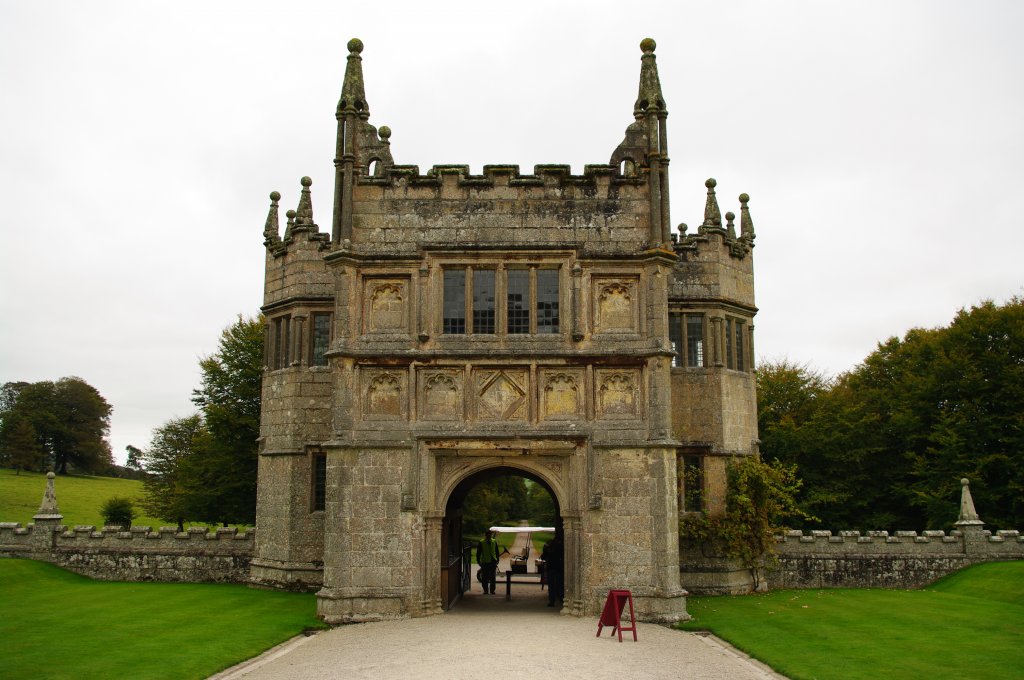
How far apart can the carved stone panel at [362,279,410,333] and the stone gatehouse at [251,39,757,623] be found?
0.11ft

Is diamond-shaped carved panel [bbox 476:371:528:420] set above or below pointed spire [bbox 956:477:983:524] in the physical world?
above

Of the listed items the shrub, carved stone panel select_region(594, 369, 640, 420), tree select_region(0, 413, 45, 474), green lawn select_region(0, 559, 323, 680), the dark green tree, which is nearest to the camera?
green lawn select_region(0, 559, 323, 680)

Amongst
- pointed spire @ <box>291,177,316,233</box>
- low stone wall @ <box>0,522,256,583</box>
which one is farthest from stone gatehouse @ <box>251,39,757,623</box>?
low stone wall @ <box>0,522,256,583</box>

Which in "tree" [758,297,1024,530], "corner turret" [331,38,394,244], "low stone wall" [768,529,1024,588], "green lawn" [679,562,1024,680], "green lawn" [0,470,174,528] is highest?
"corner turret" [331,38,394,244]

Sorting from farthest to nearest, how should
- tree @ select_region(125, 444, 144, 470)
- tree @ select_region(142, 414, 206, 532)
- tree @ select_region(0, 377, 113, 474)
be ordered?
tree @ select_region(125, 444, 144, 470)
tree @ select_region(0, 377, 113, 474)
tree @ select_region(142, 414, 206, 532)

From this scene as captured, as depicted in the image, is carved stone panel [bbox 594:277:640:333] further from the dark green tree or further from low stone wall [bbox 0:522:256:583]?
the dark green tree

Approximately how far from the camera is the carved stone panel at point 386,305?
778 inches

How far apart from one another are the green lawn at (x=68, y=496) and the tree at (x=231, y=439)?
8318 mm

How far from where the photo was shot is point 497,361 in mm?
19422

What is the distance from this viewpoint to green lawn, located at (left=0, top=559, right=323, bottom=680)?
13422mm

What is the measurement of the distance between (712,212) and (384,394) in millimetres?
12502

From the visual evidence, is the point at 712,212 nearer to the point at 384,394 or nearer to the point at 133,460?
the point at 384,394

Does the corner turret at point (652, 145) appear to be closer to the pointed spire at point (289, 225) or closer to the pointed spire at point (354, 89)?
the pointed spire at point (354, 89)

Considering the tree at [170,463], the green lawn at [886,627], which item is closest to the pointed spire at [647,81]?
the green lawn at [886,627]
